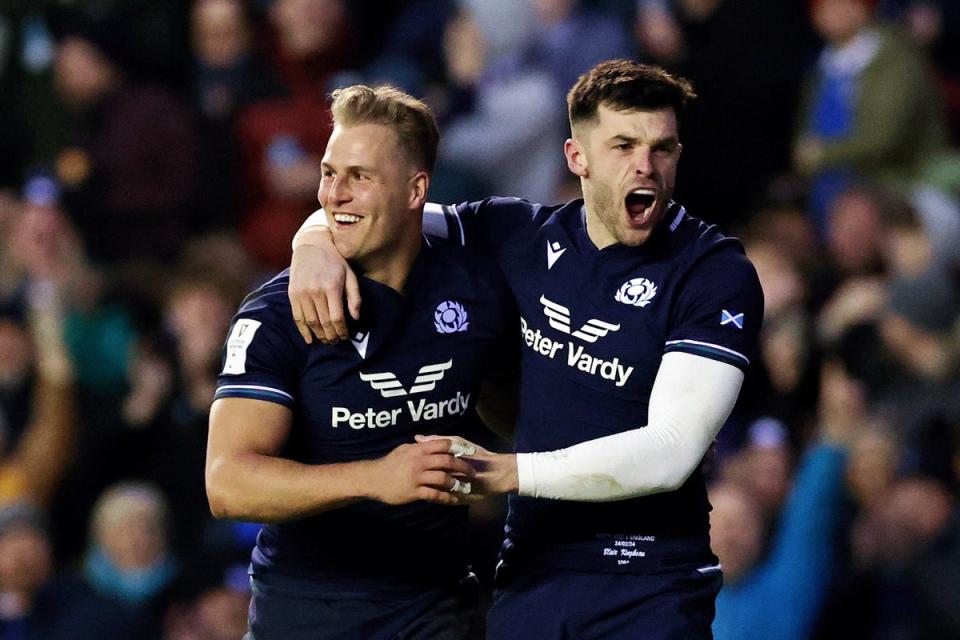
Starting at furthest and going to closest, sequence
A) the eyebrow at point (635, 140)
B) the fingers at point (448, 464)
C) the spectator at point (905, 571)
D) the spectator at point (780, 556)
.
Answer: the spectator at point (780, 556) < the spectator at point (905, 571) < the eyebrow at point (635, 140) < the fingers at point (448, 464)

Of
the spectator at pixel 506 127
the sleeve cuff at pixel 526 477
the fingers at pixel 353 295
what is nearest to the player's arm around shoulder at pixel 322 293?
the fingers at pixel 353 295

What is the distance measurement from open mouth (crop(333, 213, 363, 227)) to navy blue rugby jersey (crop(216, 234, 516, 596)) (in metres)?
0.17

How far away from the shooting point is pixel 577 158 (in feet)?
14.5

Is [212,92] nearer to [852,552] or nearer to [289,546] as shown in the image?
[852,552]

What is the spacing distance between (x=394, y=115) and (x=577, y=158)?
0.49m

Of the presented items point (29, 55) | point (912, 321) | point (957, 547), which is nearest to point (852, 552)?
point (957, 547)

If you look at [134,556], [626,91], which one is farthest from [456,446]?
[134,556]

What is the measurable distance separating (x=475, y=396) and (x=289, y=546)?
63 centimetres

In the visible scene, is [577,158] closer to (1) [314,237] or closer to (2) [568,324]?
(2) [568,324]

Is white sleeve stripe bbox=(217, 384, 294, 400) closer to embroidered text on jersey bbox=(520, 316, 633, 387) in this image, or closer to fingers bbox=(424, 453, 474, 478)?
fingers bbox=(424, 453, 474, 478)

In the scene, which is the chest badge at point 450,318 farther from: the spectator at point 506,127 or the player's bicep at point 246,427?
the spectator at point 506,127

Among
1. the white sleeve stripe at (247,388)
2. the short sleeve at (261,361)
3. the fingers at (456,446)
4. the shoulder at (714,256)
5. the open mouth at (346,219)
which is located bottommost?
the fingers at (456,446)

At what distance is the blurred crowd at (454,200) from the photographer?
668 cm

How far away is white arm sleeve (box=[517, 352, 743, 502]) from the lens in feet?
13.2
